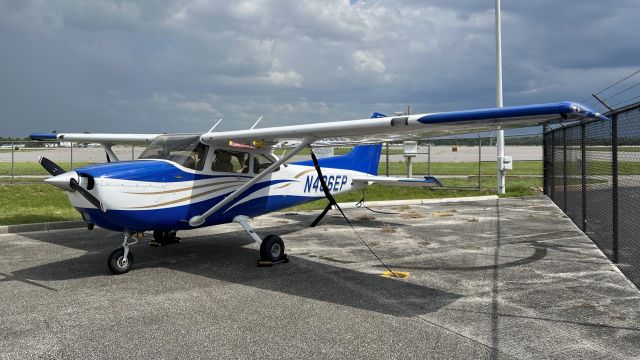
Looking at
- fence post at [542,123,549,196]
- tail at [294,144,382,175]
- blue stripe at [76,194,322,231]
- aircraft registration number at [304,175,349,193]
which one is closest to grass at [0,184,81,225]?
blue stripe at [76,194,322,231]

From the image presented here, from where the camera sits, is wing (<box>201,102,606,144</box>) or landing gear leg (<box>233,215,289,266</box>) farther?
landing gear leg (<box>233,215,289,266</box>)

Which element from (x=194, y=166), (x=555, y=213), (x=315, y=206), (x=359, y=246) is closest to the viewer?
(x=194, y=166)

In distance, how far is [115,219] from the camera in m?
6.68

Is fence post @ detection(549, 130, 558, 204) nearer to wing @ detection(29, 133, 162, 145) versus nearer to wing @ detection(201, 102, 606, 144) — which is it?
wing @ detection(201, 102, 606, 144)

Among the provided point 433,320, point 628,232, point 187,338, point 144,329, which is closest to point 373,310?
point 433,320

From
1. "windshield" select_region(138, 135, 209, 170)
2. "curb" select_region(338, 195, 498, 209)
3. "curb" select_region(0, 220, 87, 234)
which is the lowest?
"curb" select_region(0, 220, 87, 234)

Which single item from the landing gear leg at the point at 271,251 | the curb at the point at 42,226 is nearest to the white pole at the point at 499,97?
the landing gear leg at the point at 271,251

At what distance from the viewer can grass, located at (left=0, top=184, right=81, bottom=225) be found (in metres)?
11.4

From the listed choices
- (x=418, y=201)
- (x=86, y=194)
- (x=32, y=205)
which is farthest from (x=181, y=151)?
(x=418, y=201)

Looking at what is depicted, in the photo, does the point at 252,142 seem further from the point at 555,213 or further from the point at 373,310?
the point at 555,213

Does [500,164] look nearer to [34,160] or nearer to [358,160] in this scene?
[358,160]

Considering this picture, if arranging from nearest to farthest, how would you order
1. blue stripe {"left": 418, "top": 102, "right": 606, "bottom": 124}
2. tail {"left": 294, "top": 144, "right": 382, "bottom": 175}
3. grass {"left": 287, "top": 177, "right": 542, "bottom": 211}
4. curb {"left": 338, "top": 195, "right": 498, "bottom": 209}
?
blue stripe {"left": 418, "top": 102, "right": 606, "bottom": 124}
tail {"left": 294, "top": 144, "right": 382, "bottom": 175}
curb {"left": 338, "top": 195, "right": 498, "bottom": 209}
grass {"left": 287, "top": 177, "right": 542, "bottom": 211}

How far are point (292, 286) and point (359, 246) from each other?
2.85 metres

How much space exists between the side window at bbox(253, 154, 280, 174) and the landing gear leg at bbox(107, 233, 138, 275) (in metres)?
2.43
